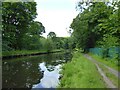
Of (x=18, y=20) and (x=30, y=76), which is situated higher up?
(x=18, y=20)

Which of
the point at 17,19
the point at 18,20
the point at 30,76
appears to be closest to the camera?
the point at 30,76

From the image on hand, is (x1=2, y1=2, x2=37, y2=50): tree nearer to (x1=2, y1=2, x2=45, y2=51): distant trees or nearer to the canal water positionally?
(x1=2, y1=2, x2=45, y2=51): distant trees

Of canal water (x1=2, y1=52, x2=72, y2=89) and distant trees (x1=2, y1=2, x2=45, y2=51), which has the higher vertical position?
distant trees (x1=2, y1=2, x2=45, y2=51)

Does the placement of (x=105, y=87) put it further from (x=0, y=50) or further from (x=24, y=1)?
(x=24, y=1)

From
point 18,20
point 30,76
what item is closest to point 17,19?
point 18,20

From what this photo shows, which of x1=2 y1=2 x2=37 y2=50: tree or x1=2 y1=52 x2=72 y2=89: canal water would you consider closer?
x1=2 y1=52 x2=72 y2=89: canal water

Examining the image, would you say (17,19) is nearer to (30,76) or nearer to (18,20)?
(18,20)

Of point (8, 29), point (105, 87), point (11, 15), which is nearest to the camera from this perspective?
point (105, 87)

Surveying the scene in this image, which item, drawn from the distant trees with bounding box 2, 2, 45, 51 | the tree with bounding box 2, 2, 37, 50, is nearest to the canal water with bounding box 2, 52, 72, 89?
the distant trees with bounding box 2, 2, 45, 51

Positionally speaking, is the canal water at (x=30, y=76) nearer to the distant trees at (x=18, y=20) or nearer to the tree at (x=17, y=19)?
the distant trees at (x=18, y=20)

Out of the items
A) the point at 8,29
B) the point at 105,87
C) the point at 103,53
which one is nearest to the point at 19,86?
the point at 105,87

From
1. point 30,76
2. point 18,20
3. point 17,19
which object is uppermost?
point 17,19

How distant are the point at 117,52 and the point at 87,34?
32644 millimetres

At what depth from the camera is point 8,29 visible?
45250 mm
